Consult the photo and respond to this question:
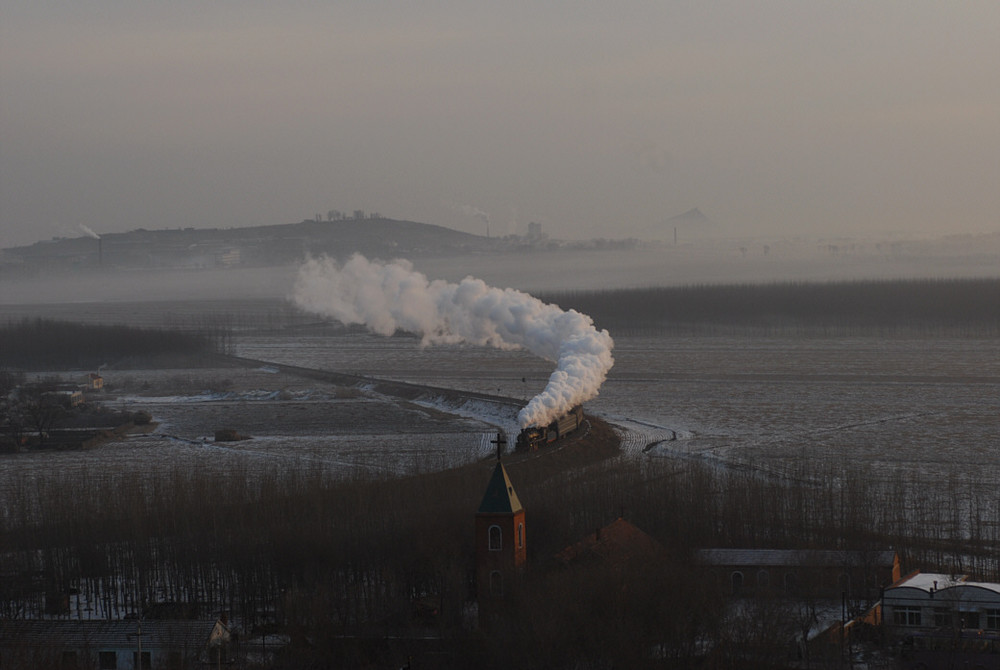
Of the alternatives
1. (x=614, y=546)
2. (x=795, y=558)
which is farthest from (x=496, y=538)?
(x=795, y=558)

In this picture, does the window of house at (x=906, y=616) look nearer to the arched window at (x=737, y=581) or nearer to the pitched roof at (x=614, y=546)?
the arched window at (x=737, y=581)

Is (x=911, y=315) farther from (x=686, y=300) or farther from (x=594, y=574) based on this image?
(x=594, y=574)

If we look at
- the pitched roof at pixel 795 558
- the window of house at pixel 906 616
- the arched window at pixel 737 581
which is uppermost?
the pitched roof at pixel 795 558

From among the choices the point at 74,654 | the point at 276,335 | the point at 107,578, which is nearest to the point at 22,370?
the point at 276,335

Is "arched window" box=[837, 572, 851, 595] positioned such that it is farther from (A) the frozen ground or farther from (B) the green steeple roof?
(A) the frozen ground

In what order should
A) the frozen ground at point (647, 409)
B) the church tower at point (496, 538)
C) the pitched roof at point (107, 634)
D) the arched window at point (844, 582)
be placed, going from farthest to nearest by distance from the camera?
the frozen ground at point (647, 409), the arched window at point (844, 582), the church tower at point (496, 538), the pitched roof at point (107, 634)

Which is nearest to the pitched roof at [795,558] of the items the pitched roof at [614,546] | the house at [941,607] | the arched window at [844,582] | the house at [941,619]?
the arched window at [844,582]

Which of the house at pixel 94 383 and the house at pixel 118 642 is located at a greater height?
the house at pixel 94 383
